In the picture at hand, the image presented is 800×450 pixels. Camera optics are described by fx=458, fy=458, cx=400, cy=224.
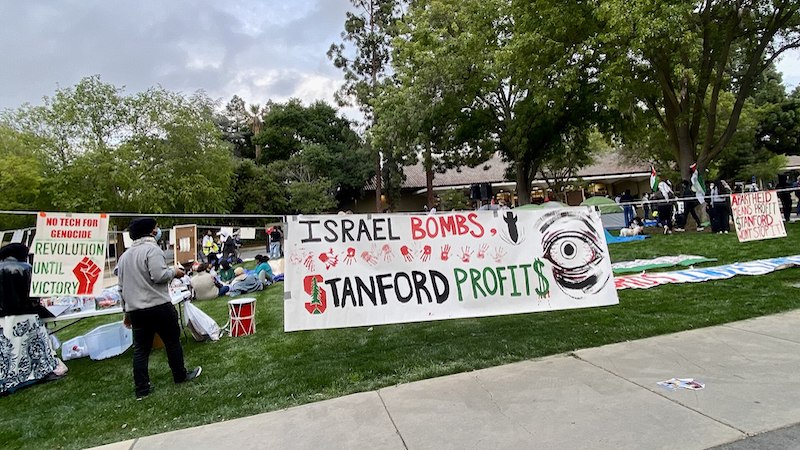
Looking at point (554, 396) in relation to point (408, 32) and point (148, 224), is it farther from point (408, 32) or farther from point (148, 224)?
point (408, 32)

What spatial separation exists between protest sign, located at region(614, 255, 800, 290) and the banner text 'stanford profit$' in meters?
2.91

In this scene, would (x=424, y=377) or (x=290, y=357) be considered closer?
(x=424, y=377)

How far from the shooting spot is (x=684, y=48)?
39.4ft

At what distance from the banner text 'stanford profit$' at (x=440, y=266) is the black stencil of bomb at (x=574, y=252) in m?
0.01

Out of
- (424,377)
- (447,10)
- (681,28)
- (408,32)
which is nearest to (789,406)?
(424,377)

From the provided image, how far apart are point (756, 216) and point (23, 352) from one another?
12058 millimetres

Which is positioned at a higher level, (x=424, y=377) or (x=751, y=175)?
(x=751, y=175)

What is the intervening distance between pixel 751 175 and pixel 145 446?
115 ft

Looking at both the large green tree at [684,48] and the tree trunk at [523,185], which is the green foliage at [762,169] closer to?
the large green tree at [684,48]

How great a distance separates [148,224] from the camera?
4746 mm

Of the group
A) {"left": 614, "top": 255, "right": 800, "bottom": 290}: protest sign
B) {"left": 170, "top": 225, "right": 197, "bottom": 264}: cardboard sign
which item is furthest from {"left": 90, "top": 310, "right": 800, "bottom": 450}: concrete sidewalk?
{"left": 170, "top": 225, "right": 197, "bottom": 264}: cardboard sign

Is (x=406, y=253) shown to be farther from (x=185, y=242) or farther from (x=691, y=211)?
(x=691, y=211)

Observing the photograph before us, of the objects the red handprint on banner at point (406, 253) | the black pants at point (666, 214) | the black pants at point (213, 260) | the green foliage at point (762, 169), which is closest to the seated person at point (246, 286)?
the black pants at point (213, 260)

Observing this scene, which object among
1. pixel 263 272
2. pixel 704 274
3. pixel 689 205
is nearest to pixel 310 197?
pixel 263 272
